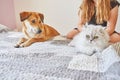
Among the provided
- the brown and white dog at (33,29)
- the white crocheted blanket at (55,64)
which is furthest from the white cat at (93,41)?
the brown and white dog at (33,29)

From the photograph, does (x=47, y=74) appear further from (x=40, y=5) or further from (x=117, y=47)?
(x=40, y=5)

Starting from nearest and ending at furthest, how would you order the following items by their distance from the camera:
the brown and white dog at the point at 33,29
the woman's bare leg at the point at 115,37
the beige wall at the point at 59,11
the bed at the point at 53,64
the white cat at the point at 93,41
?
the bed at the point at 53,64 → the white cat at the point at 93,41 → the woman's bare leg at the point at 115,37 → the brown and white dog at the point at 33,29 → the beige wall at the point at 59,11

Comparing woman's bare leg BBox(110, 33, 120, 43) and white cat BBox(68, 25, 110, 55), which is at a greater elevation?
white cat BBox(68, 25, 110, 55)

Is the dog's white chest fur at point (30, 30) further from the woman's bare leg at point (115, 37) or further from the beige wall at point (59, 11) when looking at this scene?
the woman's bare leg at point (115, 37)

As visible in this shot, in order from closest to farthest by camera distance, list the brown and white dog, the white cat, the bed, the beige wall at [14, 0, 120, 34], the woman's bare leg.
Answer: the bed → the white cat → the woman's bare leg → the brown and white dog → the beige wall at [14, 0, 120, 34]

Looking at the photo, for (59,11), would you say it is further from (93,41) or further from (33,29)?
(93,41)

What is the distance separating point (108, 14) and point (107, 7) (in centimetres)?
6

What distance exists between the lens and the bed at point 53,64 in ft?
3.12

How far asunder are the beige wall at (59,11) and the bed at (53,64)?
41 cm

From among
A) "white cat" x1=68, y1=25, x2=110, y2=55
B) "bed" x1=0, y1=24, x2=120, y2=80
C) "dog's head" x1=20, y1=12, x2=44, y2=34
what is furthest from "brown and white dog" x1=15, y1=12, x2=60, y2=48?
"white cat" x1=68, y1=25, x2=110, y2=55

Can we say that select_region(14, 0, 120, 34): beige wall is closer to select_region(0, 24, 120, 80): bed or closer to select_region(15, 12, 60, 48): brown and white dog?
select_region(15, 12, 60, 48): brown and white dog

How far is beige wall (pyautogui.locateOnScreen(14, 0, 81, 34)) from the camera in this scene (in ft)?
6.03

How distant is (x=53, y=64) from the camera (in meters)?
1.12

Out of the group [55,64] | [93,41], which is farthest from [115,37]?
[55,64]
